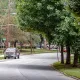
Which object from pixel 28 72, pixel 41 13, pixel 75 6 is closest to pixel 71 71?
pixel 28 72

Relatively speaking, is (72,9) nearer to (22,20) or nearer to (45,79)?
(45,79)

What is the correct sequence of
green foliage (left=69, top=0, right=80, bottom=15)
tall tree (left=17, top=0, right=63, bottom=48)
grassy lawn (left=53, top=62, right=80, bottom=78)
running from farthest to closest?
tall tree (left=17, top=0, right=63, bottom=48), grassy lawn (left=53, top=62, right=80, bottom=78), green foliage (left=69, top=0, right=80, bottom=15)

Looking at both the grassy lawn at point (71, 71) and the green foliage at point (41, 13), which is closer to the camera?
the grassy lawn at point (71, 71)

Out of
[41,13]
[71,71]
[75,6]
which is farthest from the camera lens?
[41,13]

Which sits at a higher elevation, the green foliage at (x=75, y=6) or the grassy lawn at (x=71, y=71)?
the green foliage at (x=75, y=6)

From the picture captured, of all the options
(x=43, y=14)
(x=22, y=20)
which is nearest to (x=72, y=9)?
(x=43, y=14)

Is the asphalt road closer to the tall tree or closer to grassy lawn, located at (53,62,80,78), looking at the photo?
grassy lawn, located at (53,62,80,78)

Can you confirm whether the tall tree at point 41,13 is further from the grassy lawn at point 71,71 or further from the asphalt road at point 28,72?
the asphalt road at point 28,72

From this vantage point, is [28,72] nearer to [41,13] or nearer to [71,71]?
[71,71]

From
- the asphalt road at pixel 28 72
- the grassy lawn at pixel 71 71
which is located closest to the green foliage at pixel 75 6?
the asphalt road at pixel 28 72

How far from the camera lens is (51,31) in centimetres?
3634

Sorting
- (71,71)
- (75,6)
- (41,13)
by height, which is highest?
(41,13)

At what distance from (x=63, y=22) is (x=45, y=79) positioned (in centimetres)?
1025

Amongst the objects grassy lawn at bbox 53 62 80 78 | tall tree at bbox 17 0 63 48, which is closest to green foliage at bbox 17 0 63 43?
tall tree at bbox 17 0 63 48
